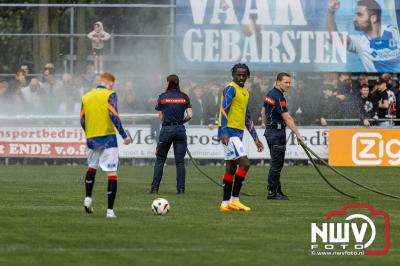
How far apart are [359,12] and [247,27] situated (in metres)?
3.06

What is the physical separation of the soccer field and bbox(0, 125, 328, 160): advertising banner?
6.55 meters

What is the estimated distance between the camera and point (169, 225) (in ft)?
50.3

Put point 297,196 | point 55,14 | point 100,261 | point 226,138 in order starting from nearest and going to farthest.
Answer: point 100,261 < point 226,138 < point 297,196 < point 55,14

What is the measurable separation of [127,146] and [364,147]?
6217 mm

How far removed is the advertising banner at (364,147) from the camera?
105 feet

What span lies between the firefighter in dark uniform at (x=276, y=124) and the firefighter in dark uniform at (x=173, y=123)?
168 centimetres

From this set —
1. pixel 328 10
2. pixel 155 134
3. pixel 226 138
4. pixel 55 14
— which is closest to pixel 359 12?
pixel 328 10

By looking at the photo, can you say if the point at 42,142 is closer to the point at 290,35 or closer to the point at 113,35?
the point at 113,35

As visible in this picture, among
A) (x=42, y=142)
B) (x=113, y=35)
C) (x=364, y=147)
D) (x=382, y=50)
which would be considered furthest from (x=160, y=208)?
(x=382, y=50)

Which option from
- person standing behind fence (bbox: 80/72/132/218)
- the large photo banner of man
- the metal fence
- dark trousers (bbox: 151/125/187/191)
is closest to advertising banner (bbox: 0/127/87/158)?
the metal fence

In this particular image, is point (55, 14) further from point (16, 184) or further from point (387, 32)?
point (16, 184)

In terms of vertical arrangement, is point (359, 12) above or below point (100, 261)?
above

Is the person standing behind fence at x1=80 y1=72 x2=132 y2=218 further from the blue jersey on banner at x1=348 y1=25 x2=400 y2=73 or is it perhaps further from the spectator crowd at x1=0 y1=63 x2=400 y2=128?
the blue jersey on banner at x1=348 y1=25 x2=400 y2=73

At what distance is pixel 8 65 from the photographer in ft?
108
